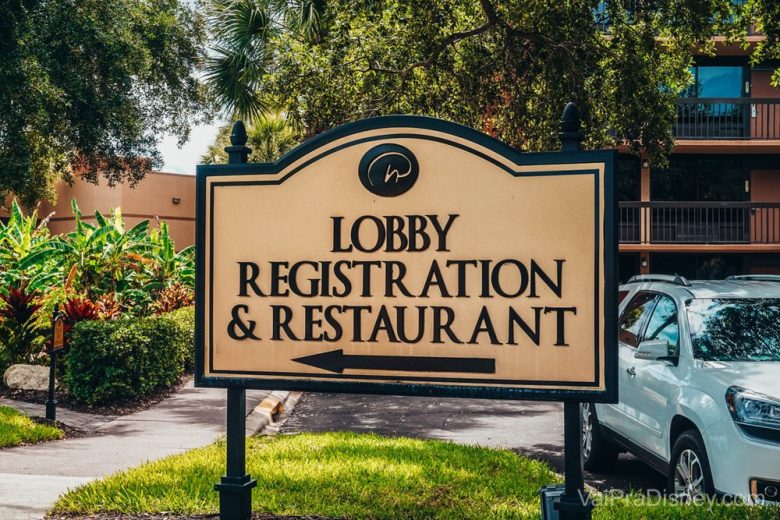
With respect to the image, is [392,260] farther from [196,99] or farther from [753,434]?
[196,99]

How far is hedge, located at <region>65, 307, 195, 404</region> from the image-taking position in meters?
10.1

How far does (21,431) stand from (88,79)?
6131 mm

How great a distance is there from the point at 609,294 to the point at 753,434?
2191 millimetres

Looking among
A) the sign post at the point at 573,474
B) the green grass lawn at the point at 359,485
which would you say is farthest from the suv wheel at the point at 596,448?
the sign post at the point at 573,474

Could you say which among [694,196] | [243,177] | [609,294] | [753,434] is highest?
[694,196]

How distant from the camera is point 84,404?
10.1 metres

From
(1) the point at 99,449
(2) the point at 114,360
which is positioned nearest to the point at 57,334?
(2) the point at 114,360

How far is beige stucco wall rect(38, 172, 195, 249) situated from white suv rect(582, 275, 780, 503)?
25.3 metres

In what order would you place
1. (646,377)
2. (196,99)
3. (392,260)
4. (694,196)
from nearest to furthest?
(392,260) → (646,377) → (196,99) → (694,196)

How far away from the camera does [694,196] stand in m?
23.2

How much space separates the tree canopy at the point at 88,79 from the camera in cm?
1060

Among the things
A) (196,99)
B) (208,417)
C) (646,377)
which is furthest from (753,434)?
(196,99)

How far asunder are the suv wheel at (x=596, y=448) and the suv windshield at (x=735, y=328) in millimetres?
1708

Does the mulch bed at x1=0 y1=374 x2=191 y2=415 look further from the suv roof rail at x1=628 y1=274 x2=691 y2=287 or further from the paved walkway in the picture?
the suv roof rail at x1=628 y1=274 x2=691 y2=287
